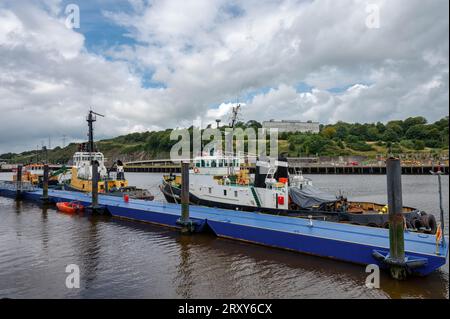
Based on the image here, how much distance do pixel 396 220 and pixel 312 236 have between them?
383cm

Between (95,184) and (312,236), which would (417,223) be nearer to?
(312,236)

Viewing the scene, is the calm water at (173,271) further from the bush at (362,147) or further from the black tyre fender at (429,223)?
the bush at (362,147)

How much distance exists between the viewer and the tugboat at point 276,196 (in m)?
17.0

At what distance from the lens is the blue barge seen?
11.8 m

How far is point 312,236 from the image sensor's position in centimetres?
1412

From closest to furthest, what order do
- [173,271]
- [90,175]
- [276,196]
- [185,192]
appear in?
1. [173,271]
2. [185,192]
3. [276,196]
4. [90,175]

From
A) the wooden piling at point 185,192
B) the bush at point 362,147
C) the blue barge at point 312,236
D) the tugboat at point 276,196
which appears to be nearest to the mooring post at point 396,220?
the blue barge at point 312,236

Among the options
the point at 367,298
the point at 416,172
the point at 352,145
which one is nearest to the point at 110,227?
the point at 367,298

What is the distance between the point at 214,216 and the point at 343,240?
812 centimetres

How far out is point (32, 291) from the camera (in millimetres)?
11492

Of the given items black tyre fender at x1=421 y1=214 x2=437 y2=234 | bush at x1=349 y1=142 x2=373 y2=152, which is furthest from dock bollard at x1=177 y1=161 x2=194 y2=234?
bush at x1=349 y1=142 x2=373 y2=152

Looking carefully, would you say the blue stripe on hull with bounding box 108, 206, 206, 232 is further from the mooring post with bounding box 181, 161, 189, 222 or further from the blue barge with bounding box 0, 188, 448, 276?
the mooring post with bounding box 181, 161, 189, 222

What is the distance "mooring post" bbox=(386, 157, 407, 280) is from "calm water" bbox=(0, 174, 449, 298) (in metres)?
0.55

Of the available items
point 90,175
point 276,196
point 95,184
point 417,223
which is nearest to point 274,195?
point 276,196
